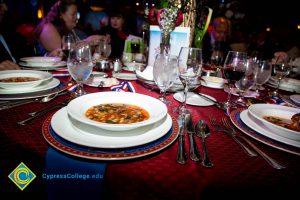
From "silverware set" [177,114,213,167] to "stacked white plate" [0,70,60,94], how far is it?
91cm

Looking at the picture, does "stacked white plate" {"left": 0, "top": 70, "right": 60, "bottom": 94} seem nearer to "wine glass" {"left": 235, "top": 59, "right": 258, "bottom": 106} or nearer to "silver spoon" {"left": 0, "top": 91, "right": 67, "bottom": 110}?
"silver spoon" {"left": 0, "top": 91, "right": 67, "bottom": 110}

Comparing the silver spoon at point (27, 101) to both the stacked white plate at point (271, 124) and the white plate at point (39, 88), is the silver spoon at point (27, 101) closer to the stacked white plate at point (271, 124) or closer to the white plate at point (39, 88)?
the white plate at point (39, 88)

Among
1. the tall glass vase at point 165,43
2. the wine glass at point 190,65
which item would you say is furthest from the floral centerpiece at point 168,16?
the wine glass at point 190,65

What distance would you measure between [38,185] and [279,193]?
97cm

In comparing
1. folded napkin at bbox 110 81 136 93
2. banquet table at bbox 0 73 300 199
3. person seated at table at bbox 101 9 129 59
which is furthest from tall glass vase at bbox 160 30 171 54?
person seated at table at bbox 101 9 129 59

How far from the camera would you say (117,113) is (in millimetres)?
1012

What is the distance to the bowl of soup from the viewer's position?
36.2 inches

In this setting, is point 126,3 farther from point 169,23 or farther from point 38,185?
point 38,185

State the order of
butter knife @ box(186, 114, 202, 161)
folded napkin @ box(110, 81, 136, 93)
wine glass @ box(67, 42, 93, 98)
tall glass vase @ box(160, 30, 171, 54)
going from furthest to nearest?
tall glass vase @ box(160, 30, 171, 54)
folded napkin @ box(110, 81, 136, 93)
wine glass @ box(67, 42, 93, 98)
butter knife @ box(186, 114, 202, 161)

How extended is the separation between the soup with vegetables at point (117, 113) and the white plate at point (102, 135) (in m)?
0.12

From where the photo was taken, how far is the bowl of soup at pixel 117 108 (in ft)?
3.02

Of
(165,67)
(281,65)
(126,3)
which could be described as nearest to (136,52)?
(165,67)

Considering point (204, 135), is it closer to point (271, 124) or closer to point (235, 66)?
point (271, 124)

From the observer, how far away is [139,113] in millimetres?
1036
